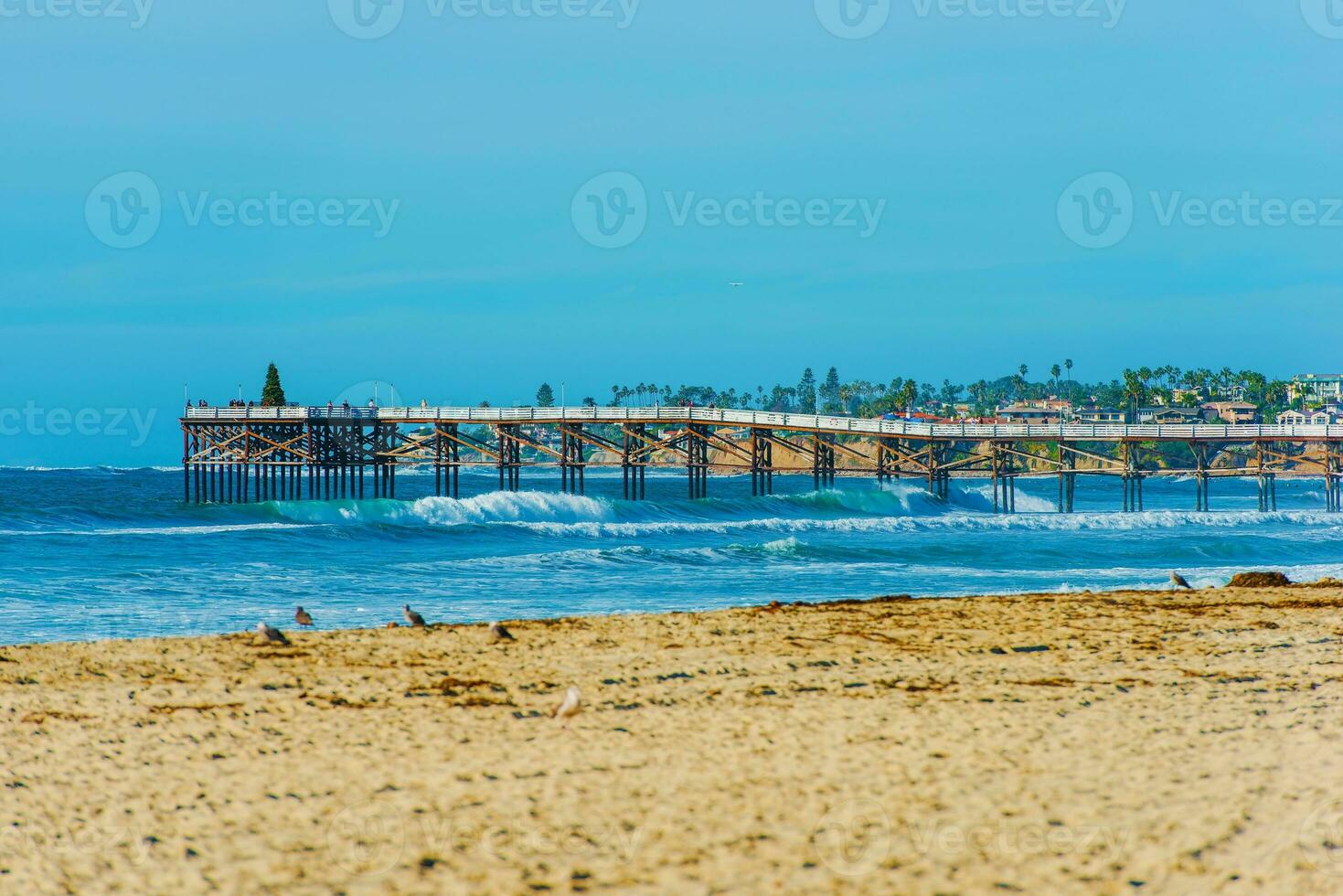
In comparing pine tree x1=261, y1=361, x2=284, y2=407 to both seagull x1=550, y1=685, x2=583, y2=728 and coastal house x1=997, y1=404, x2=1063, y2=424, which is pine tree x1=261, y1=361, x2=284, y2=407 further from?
coastal house x1=997, y1=404, x2=1063, y2=424

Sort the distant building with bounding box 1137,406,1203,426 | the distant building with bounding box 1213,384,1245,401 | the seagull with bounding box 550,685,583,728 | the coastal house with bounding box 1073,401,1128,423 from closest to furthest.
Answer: the seagull with bounding box 550,685,583,728 < the distant building with bounding box 1137,406,1203,426 < the coastal house with bounding box 1073,401,1128,423 < the distant building with bounding box 1213,384,1245,401

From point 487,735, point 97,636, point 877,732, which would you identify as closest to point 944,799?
point 877,732

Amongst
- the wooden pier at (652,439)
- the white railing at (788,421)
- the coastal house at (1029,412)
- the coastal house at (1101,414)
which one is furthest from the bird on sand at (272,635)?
the coastal house at (1101,414)

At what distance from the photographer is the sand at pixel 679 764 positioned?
7.64m

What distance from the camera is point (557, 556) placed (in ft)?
100

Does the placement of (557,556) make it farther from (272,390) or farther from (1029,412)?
(1029,412)

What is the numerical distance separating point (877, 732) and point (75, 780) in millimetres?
6056

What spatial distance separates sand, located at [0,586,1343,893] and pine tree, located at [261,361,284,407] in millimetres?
46311

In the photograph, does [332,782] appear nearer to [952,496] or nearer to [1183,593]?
[1183,593]

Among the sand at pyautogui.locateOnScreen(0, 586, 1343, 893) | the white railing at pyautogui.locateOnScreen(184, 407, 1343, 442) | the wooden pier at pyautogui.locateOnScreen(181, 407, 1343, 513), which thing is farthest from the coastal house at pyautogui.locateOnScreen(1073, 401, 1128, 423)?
the sand at pyautogui.locateOnScreen(0, 586, 1343, 893)

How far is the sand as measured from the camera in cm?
764

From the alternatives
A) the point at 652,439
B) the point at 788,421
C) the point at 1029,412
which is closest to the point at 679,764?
the point at 788,421

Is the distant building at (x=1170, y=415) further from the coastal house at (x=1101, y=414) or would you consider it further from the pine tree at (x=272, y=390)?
the pine tree at (x=272, y=390)

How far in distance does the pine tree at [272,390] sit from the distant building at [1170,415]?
9484 cm
